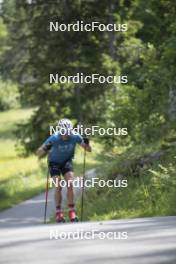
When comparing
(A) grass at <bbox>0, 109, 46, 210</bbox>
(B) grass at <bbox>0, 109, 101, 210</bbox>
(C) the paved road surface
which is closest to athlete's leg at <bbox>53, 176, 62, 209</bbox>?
(C) the paved road surface

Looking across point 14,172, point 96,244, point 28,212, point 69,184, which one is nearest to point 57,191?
point 69,184

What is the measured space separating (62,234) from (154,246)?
184 centimetres

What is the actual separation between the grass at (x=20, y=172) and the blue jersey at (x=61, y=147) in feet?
30.7

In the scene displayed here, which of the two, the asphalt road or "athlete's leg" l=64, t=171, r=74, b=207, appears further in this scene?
"athlete's leg" l=64, t=171, r=74, b=207

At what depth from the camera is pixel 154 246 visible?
8266mm

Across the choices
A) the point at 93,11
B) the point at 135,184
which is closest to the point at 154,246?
the point at 135,184

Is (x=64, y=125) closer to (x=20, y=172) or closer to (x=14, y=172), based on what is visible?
(x=20, y=172)

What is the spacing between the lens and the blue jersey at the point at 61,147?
14203 mm

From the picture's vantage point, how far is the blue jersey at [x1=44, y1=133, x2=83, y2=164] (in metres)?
14.2

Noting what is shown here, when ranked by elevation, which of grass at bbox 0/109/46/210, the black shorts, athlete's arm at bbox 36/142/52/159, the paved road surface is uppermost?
athlete's arm at bbox 36/142/52/159

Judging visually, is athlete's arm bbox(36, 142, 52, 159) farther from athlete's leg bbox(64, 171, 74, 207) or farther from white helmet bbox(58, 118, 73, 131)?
athlete's leg bbox(64, 171, 74, 207)

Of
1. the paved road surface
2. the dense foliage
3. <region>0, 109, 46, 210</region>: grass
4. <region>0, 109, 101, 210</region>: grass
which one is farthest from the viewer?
the dense foliage

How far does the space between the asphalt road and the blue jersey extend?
3.39 meters

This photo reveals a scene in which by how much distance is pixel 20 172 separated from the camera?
160 ft
